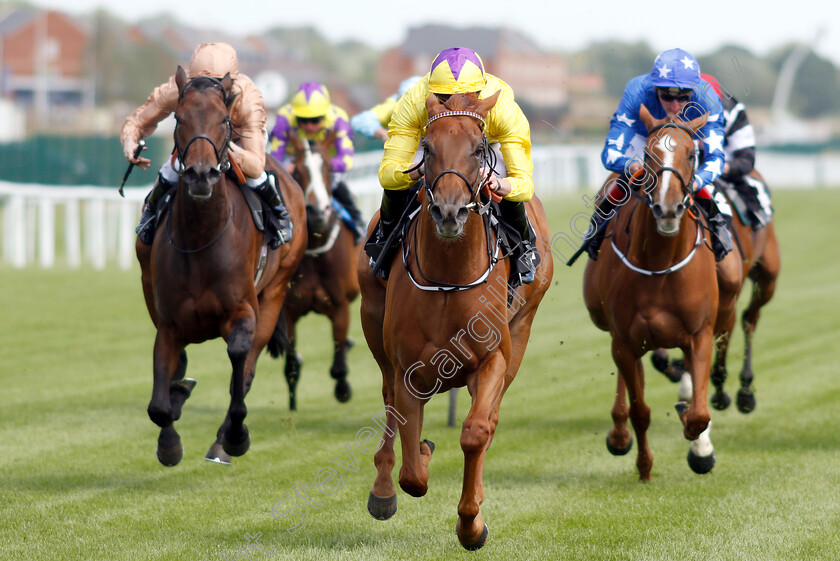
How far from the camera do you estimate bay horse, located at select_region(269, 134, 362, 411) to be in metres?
8.34

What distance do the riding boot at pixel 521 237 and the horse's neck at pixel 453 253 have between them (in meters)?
0.52

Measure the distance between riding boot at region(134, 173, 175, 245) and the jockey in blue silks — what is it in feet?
8.07

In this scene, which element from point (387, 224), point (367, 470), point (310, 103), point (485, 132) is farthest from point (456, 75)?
point (310, 103)

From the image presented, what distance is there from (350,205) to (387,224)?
11.9ft

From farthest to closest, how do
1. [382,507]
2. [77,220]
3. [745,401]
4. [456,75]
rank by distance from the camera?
1. [77,220]
2. [745,401]
3. [382,507]
4. [456,75]

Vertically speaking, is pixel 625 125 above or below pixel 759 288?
above

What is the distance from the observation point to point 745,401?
796 centimetres

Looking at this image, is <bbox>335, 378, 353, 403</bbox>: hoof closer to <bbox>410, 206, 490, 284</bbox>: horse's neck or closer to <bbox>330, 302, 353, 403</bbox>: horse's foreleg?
<bbox>330, 302, 353, 403</bbox>: horse's foreleg

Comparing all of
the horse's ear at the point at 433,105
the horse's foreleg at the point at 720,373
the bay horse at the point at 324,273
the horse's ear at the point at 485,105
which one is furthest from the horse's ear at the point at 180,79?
the horse's foreleg at the point at 720,373

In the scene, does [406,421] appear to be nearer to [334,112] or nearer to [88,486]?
[88,486]

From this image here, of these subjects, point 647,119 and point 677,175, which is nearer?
point 677,175

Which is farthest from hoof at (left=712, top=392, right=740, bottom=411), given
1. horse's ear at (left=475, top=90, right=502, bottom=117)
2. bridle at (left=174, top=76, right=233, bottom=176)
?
horse's ear at (left=475, top=90, right=502, bottom=117)

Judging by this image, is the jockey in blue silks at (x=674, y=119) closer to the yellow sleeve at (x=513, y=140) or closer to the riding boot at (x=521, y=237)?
the riding boot at (x=521, y=237)

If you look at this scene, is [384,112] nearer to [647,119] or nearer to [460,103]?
[647,119]
